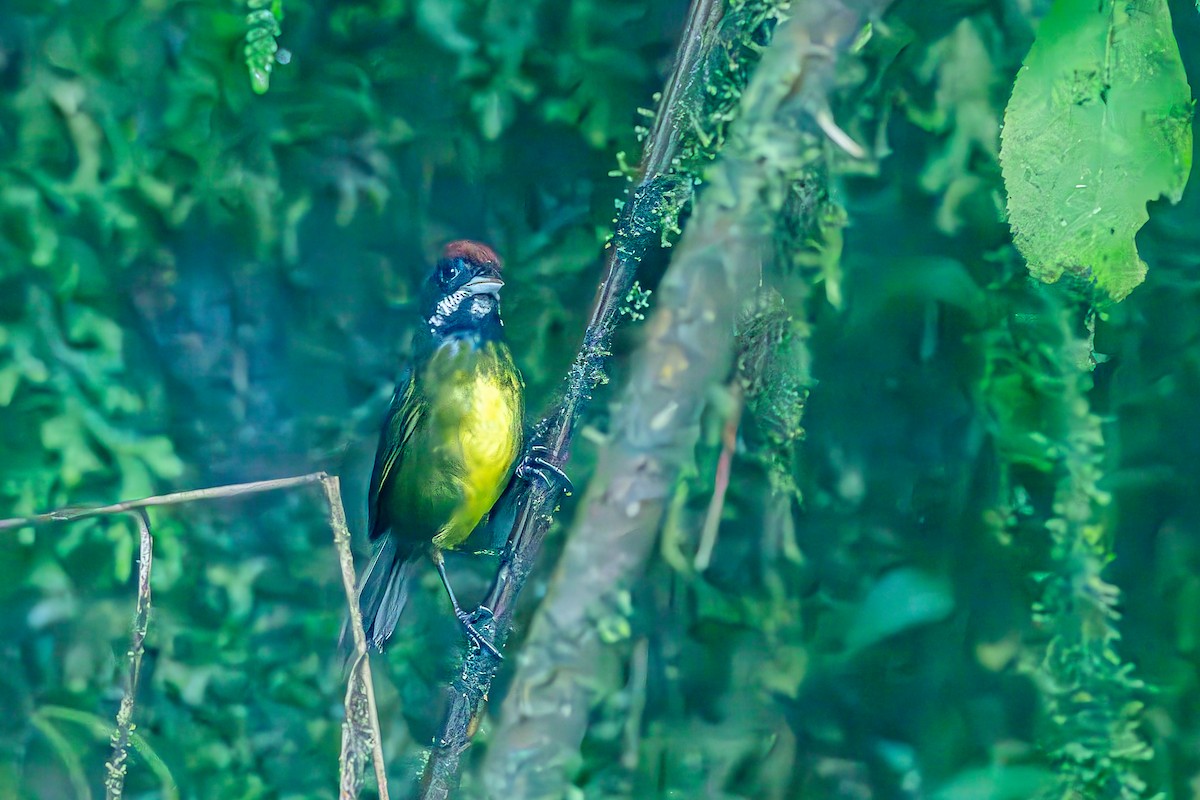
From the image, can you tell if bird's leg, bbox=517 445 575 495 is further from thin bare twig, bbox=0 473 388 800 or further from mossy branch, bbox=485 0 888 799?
thin bare twig, bbox=0 473 388 800

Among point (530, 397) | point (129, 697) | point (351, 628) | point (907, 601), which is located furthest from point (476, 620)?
point (907, 601)

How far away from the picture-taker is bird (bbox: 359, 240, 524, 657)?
3.22ft

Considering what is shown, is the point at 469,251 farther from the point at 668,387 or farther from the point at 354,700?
the point at 354,700

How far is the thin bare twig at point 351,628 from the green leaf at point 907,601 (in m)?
0.52

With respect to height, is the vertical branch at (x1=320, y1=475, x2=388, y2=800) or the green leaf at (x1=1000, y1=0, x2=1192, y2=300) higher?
the green leaf at (x1=1000, y1=0, x2=1192, y2=300)

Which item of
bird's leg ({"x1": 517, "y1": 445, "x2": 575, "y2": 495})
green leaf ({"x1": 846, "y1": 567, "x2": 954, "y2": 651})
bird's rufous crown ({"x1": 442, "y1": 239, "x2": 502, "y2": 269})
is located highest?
bird's rufous crown ({"x1": 442, "y1": 239, "x2": 502, "y2": 269})

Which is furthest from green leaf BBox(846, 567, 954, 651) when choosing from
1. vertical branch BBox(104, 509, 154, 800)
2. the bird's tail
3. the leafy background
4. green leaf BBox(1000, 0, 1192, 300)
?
vertical branch BBox(104, 509, 154, 800)

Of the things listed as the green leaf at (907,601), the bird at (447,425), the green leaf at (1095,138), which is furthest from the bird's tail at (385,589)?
the green leaf at (1095,138)

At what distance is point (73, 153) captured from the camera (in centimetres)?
98

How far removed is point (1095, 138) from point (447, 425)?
74cm

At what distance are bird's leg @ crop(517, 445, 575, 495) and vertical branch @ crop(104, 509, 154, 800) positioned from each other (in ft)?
1.20

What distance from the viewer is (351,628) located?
101 centimetres

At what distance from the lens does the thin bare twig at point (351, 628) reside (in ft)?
2.98

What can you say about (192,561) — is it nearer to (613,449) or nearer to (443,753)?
(443,753)
